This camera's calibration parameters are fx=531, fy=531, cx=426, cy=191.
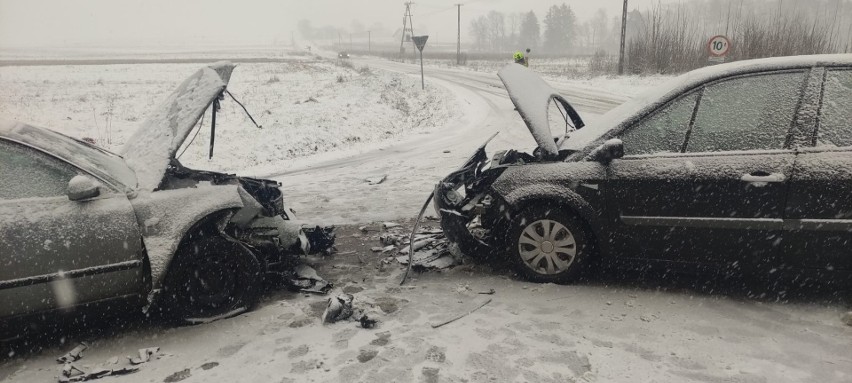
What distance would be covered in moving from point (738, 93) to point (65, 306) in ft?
15.8

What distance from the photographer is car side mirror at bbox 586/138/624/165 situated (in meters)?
3.93

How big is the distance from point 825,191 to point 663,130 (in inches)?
42.4

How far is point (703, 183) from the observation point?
12.3 feet

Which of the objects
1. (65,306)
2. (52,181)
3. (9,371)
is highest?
(52,181)

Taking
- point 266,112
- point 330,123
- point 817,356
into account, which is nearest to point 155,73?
point 266,112

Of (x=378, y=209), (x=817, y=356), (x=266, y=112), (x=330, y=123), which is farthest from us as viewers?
(x=266, y=112)

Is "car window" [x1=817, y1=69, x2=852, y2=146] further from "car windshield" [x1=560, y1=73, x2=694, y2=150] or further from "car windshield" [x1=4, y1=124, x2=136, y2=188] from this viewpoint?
"car windshield" [x1=4, y1=124, x2=136, y2=188]

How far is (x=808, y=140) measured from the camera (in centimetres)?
356

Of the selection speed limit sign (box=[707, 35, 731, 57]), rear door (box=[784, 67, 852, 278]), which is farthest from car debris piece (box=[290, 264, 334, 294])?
speed limit sign (box=[707, 35, 731, 57])

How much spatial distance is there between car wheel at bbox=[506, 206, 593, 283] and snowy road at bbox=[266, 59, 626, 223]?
98.8 inches

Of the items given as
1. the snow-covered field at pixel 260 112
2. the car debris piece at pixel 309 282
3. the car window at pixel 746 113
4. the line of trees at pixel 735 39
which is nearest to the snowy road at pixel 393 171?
the snow-covered field at pixel 260 112

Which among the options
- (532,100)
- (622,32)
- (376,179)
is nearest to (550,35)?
(622,32)

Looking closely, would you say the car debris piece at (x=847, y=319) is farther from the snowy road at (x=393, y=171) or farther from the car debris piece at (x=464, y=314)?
the snowy road at (x=393, y=171)

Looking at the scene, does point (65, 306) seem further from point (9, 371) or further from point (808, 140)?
point (808, 140)
